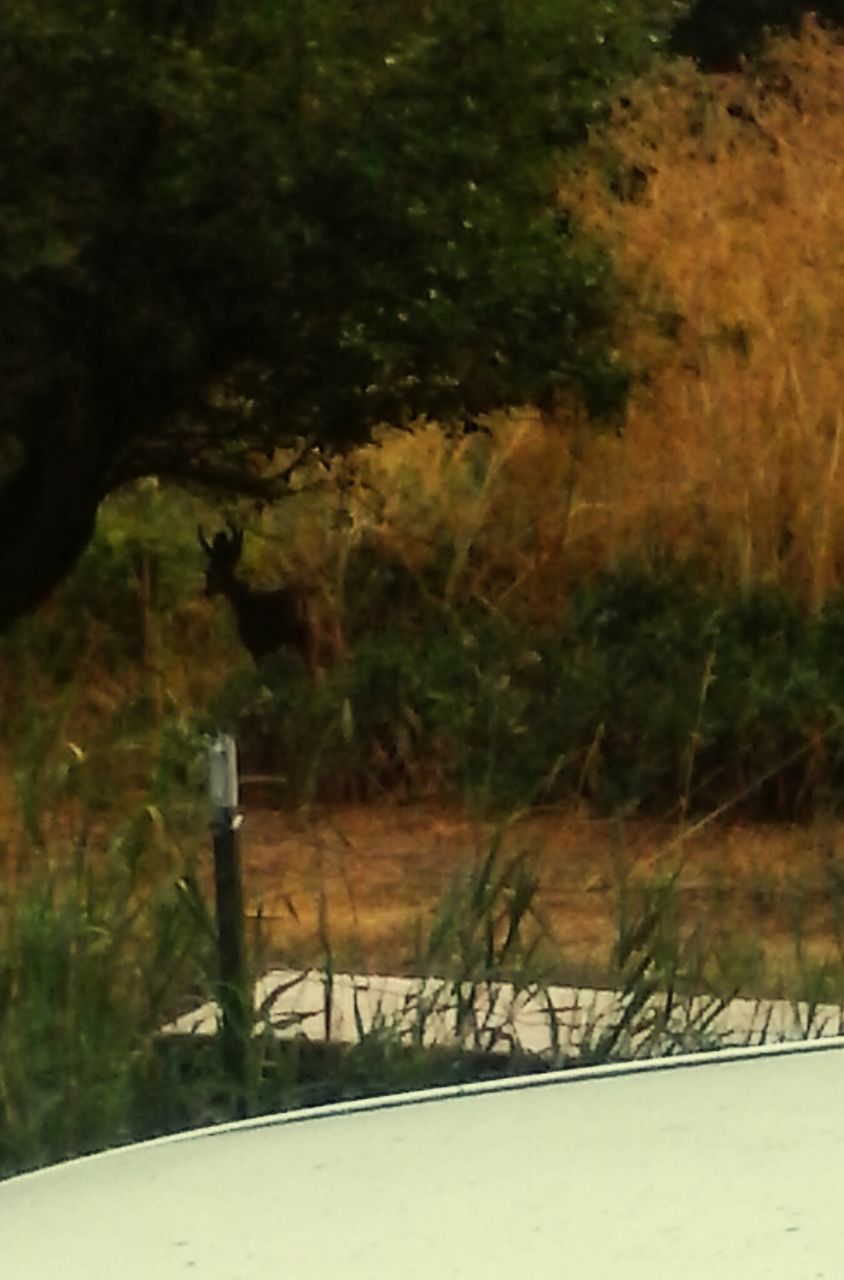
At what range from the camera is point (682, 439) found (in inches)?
403

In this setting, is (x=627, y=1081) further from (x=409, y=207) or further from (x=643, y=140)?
(x=643, y=140)

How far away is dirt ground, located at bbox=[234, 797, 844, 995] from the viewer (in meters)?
5.10

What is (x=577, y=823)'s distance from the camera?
806 cm

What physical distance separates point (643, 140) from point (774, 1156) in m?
10.6

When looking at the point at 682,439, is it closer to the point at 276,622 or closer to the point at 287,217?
the point at 276,622

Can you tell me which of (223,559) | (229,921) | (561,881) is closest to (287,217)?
(561,881)

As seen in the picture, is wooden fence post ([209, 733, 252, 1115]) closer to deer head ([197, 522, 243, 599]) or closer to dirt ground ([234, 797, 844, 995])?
dirt ground ([234, 797, 844, 995])

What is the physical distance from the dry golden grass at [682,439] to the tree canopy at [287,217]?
52.5 inches

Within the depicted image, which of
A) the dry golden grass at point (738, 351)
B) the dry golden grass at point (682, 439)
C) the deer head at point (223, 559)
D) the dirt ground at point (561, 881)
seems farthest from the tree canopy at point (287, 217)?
the deer head at point (223, 559)

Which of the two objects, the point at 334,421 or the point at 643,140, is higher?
the point at 643,140

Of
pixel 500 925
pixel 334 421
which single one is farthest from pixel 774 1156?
pixel 334 421

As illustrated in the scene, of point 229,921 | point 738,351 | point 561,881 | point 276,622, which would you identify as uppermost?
point 738,351

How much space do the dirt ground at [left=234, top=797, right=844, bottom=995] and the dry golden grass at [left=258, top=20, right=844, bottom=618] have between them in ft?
5.38

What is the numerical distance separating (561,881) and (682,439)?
11.6 ft
